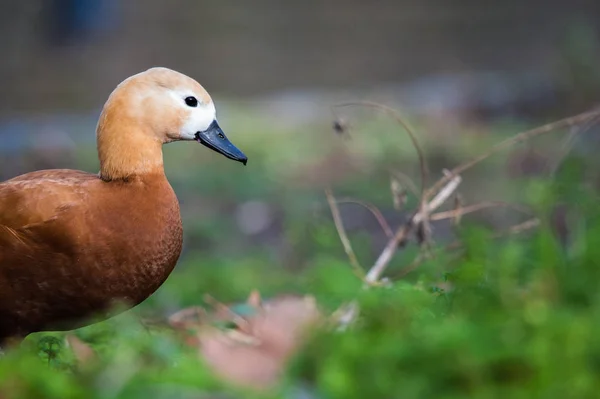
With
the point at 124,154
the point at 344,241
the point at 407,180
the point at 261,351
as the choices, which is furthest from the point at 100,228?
the point at 261,351

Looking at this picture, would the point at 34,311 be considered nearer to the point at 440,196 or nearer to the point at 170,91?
the point at 170,91

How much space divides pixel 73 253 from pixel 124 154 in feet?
1.36

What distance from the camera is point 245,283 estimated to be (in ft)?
18.6

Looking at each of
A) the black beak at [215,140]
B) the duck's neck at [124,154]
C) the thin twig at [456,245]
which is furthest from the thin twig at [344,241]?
the duck's neck at [124,154]

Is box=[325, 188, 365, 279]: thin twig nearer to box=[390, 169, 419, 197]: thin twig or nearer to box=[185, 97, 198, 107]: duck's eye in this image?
box=[390, 169, 419, 197]: thin twig

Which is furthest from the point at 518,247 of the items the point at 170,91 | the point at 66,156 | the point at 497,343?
the point at 66,156

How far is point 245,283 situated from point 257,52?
8.44m

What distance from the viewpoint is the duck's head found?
3510mm

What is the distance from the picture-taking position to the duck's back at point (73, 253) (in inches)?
128

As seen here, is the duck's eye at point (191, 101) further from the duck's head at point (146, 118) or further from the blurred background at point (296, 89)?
the blurred background at point (296, 89)

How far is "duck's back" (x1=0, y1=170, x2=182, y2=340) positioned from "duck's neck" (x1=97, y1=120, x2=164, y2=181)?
100mm

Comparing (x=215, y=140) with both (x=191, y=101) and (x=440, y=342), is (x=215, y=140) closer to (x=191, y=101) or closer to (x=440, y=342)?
(x=191, y=101)

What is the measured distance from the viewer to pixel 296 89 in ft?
40.4

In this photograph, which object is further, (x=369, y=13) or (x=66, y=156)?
(x=369, y=13)
